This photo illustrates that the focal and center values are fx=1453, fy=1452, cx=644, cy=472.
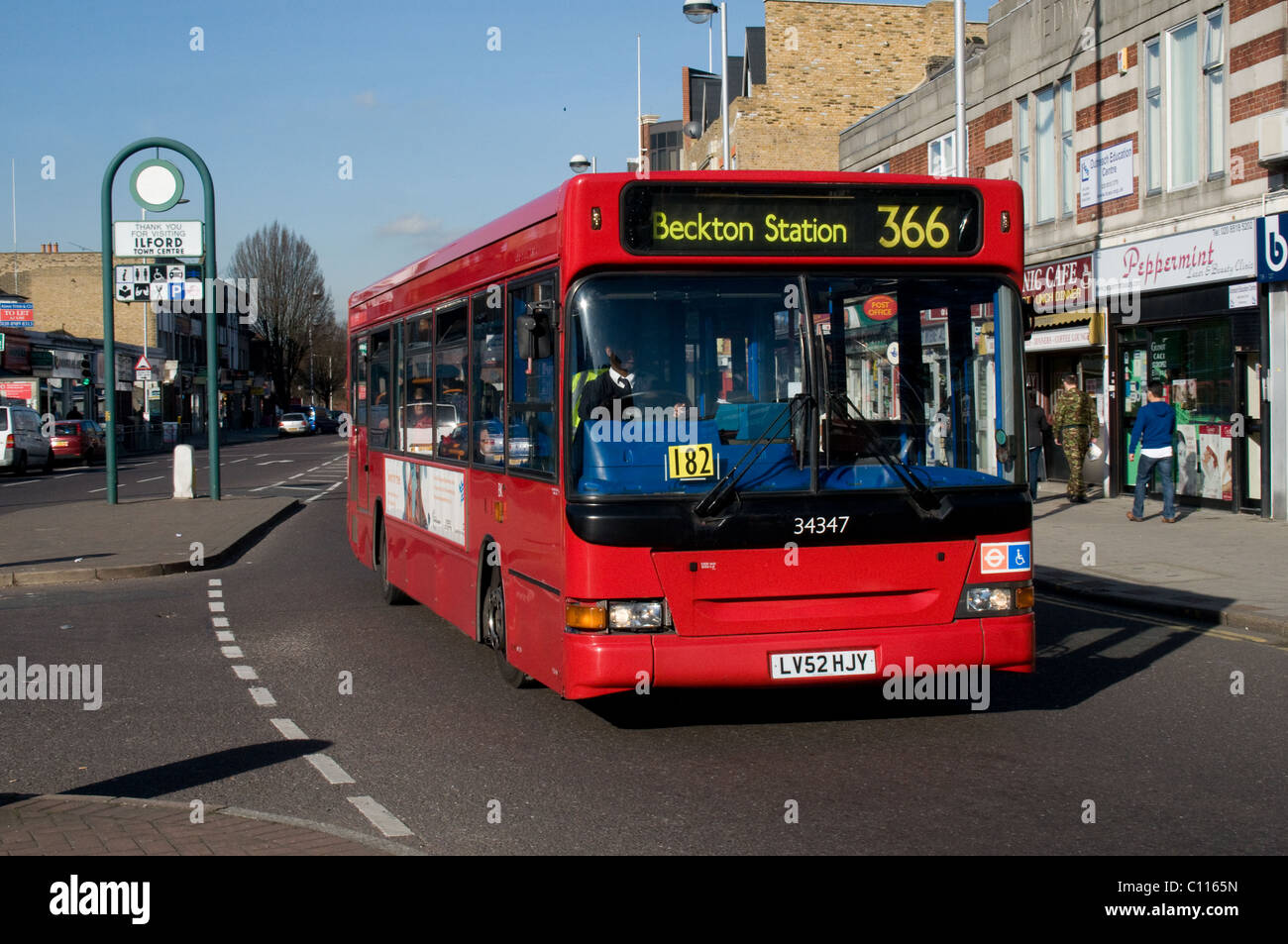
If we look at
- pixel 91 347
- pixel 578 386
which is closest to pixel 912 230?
pixel 578 386

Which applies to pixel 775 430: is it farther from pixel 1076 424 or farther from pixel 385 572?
pixel 1076 424

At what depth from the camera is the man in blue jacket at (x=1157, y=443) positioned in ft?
62.1

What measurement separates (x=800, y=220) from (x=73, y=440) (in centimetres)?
4344

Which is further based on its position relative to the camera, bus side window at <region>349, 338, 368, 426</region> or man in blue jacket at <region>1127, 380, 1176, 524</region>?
man in blue jacket at <region>1127, 380, 1176, 524</region>

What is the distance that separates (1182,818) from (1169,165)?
58.4ft

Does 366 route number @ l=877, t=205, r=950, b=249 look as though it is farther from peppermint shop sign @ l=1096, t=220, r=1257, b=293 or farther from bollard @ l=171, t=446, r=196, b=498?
bollard @ l=171, t=446, r=196, b=498

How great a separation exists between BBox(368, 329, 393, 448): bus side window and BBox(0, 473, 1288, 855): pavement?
4073 millimetres

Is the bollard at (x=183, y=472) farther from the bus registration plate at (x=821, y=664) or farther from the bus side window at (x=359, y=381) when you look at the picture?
the bus registration plate at (x=821, y=664)

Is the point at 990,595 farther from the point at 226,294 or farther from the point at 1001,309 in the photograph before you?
the point at 226,294

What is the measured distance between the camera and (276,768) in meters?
6.84

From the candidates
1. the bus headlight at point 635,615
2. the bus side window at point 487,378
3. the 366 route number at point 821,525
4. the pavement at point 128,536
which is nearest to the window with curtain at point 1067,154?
the pavement at point 128,536

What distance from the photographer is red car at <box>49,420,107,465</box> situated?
4591 cm

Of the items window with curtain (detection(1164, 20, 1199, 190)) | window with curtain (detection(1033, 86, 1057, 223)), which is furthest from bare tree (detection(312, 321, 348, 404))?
window with curtain (detection(1164, 20, 1199, 190))

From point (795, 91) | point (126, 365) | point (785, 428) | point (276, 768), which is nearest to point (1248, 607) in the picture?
point (785, 428)
